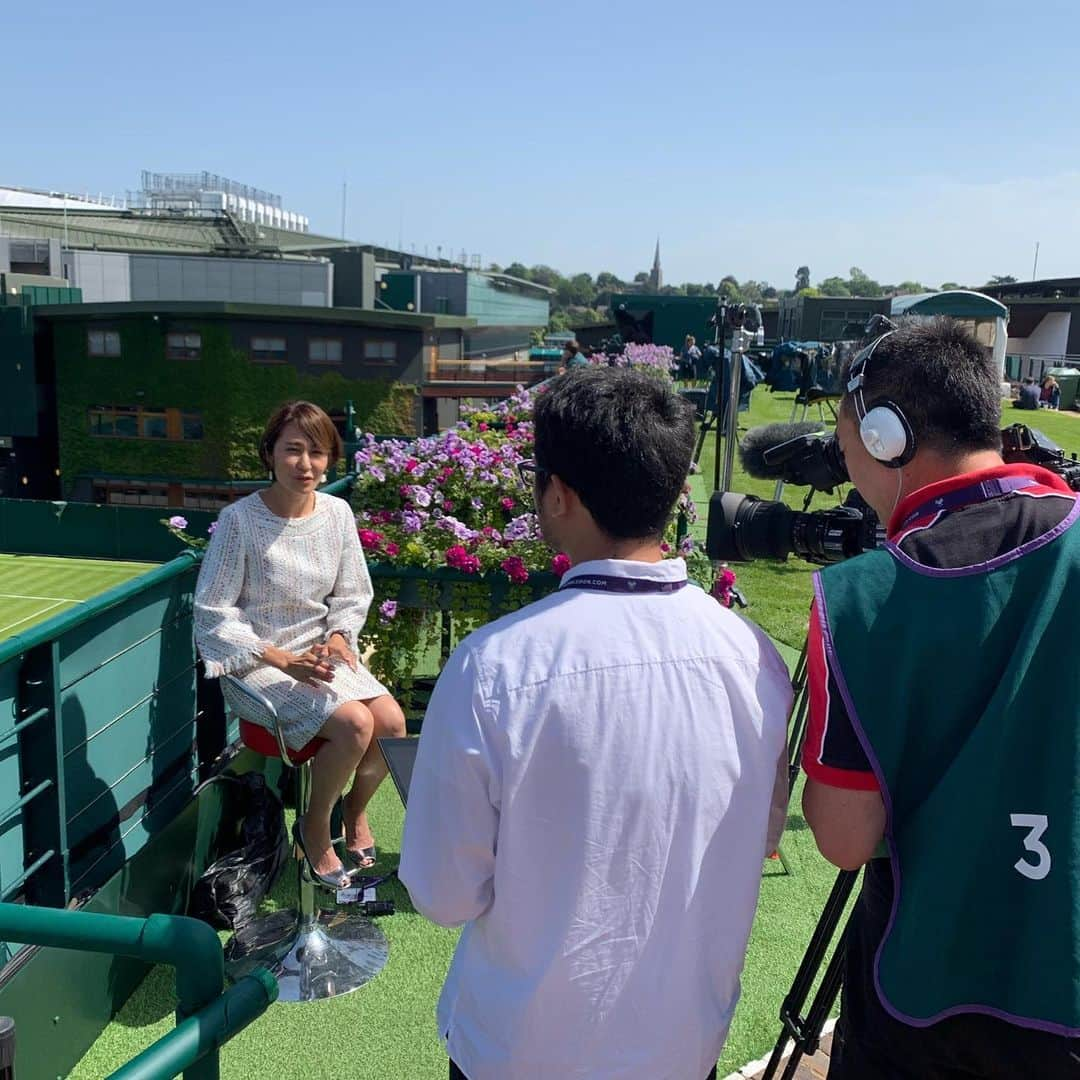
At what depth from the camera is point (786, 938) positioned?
341 centimetres

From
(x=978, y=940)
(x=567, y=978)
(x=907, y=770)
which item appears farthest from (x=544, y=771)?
(x=978, y=940)

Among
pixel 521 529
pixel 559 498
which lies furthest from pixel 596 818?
pixel 521 529

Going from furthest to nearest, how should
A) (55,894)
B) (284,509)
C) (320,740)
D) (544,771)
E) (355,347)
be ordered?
(355,347) < (284,509) < (320,740) < (55,894) < (544,771)

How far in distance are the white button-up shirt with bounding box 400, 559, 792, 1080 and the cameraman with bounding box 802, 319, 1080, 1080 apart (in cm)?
13

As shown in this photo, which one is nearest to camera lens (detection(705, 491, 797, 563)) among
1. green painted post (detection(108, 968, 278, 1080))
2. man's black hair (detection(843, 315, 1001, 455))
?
man's black hair (detection(843, 315, 1001, 455))

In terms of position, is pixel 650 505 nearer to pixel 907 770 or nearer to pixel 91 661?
pixel 907 770

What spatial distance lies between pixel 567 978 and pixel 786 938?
2291mm

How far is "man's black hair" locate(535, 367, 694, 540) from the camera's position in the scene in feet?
4.74

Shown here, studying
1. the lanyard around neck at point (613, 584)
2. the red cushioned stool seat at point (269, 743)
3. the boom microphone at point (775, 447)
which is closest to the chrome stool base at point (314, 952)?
the red cushioned stool seat at point (269, 743)

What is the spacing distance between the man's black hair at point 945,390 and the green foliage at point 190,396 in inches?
1368

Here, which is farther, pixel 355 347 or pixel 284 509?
pixel 355 347

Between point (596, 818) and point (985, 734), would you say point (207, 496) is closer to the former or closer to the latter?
point (596, 818)

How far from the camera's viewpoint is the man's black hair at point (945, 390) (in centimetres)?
154

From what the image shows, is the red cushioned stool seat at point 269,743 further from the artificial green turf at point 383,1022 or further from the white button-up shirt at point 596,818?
the white button-up shirt at point 596,818
